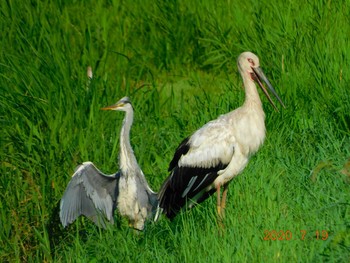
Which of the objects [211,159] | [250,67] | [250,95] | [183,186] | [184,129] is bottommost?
[184,129]

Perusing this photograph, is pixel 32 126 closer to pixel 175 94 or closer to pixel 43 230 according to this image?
pixel 43 230

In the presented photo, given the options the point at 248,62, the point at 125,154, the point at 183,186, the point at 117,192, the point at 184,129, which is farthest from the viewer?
the point at 184,129

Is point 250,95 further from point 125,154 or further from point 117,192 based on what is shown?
point 117,192

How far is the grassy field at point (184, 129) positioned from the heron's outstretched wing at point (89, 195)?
130 millimetres

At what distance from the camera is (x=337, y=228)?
5.73 meters

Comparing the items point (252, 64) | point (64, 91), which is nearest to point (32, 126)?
point (64, 91)

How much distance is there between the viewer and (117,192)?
23.5 feet

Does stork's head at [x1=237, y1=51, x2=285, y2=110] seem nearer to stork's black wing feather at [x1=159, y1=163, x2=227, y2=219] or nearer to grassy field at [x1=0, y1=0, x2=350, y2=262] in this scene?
grassy field at [x1=0, y1=0, x2=350, y2=262]

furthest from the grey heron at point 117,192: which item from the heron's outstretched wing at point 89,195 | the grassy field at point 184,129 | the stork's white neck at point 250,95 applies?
the stork's white neck at point 250,95

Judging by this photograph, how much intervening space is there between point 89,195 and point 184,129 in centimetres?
141

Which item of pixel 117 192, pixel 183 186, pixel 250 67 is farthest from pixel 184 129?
pixel 183 186

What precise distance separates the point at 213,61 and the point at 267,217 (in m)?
4.14

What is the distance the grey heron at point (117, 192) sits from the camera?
22.9ft

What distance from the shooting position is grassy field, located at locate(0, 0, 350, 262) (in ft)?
20.0
